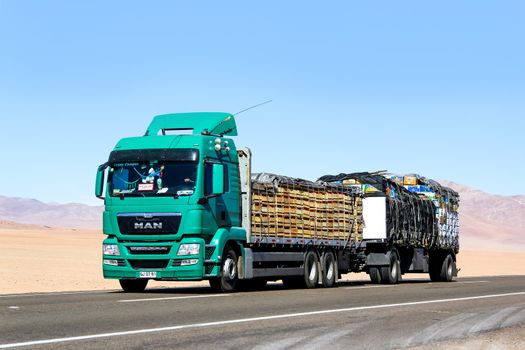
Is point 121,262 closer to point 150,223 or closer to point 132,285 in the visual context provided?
point 150,223

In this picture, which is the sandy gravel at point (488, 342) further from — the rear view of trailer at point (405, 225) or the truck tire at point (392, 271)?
the truck tire at point (392, 271)

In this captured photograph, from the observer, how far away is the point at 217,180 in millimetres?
20578

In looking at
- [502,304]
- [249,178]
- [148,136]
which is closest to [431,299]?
[502,304]

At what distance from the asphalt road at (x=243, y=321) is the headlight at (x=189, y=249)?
4.49ft

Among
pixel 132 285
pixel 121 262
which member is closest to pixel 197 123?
pixel 121 262

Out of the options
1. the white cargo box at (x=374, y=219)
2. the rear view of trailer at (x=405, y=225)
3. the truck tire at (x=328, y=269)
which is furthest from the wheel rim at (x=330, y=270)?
the white cargo box at (x=374, y=219)

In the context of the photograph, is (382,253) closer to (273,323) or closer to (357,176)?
(357,176)

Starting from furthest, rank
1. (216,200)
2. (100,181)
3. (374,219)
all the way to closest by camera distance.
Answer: (374,219), (216,200), (100,181)

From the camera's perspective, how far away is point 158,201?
2070 cm

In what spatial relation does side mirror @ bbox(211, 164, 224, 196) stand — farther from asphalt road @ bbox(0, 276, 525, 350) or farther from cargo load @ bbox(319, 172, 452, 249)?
cargo load @ bbox(319, 172, 452, 249)

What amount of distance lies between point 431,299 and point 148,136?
7387 millimetres

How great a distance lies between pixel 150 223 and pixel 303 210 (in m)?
6.33

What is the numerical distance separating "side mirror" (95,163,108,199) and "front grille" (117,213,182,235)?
72 centimetres

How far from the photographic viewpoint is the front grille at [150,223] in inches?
813
